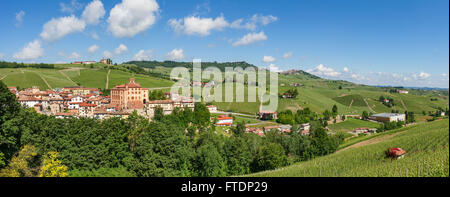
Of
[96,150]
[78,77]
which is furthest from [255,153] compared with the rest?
[78,77]

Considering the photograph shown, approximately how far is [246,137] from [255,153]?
5986 millimetres

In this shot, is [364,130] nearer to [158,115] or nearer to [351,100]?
[351,100]

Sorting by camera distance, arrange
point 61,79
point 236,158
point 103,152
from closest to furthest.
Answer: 1. point 103,152
2. point 236,158
3. point 61,79

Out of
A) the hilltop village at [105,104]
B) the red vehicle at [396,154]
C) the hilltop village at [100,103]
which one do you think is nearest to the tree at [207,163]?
the red vehicle at [396,154]

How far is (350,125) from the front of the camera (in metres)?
91.4

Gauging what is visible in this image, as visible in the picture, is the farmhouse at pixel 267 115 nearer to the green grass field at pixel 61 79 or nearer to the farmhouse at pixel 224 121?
the farmhouse at pixel 224 121

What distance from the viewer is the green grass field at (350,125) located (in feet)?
283

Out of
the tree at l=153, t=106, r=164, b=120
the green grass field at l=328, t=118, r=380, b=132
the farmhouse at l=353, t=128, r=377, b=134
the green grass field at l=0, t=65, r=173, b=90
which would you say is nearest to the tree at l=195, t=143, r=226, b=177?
the tree at l=153, t=106, r=164, b=120

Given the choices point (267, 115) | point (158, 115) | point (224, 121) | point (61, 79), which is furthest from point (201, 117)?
point (61, 79)

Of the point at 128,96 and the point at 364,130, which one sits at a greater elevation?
the point at 128,96

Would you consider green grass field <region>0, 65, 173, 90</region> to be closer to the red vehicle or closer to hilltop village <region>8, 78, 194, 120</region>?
hilltop village <region>8, 78, 194, 120</region>
